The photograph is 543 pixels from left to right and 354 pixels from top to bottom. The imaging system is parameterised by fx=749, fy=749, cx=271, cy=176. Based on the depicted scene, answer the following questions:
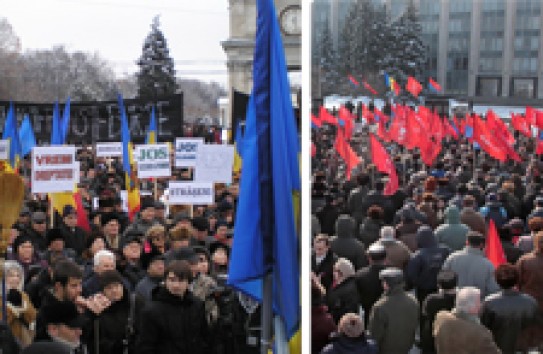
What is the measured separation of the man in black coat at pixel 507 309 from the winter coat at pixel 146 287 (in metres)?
2.34

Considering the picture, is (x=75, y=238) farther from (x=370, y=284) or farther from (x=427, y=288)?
(x=427, y=288)

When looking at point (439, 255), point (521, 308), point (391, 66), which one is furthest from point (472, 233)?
point (391, 66)

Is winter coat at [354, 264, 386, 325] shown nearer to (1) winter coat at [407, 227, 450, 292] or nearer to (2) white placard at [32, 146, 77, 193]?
(1) winter coat at [407, 227, 450, 292]

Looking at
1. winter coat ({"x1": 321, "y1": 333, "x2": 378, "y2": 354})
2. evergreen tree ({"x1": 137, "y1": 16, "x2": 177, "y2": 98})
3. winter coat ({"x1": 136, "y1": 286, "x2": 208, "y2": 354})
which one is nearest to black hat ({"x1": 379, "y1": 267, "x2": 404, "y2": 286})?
winter coat ({"x1": 321, "y1": 333, "x2": 378, "y2": 354})

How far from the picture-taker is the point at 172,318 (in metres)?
4.21

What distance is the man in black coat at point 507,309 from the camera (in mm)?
5262

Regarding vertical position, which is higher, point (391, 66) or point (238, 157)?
point (391, 66)

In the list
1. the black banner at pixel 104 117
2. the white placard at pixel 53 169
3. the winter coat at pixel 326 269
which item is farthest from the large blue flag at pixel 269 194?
the black banner at pixel 104 117

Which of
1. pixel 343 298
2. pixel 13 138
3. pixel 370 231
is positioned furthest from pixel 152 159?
pixel 343 298

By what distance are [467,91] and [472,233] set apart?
171 ft

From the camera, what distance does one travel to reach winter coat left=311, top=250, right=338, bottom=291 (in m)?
6.05

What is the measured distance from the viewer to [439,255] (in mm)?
6484

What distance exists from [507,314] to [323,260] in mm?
1535

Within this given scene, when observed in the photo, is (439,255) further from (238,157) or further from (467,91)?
(467,91)
